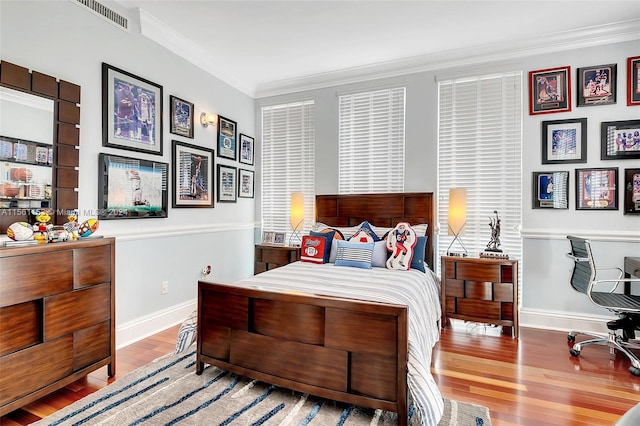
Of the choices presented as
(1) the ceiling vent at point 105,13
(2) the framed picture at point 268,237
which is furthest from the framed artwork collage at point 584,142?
(1) the ceiling vent at point 105,13

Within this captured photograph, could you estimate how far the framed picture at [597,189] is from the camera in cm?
313

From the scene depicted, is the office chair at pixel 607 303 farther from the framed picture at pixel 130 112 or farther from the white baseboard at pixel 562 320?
the framed picture at pixel 130 112

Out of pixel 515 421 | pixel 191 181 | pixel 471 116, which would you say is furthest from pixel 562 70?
pixel 191 181

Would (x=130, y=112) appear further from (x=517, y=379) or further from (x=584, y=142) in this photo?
(x=584, y=142)

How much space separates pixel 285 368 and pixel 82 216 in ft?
6.49

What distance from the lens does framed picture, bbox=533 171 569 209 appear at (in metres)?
3.30

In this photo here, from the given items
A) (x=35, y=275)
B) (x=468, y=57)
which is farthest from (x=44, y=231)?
(x=468, y=57)

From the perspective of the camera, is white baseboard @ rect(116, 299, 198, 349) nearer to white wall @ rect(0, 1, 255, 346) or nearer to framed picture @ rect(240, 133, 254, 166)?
white wall @ rect(0, 1, 255, 346)

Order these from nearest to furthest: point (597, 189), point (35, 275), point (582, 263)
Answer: point (35, 275)
point (582, 263)
point (597, 189)

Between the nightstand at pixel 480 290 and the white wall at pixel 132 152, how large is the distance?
273cm

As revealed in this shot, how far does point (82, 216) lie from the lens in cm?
254

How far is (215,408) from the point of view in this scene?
1902mm

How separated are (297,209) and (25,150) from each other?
8.94 feet

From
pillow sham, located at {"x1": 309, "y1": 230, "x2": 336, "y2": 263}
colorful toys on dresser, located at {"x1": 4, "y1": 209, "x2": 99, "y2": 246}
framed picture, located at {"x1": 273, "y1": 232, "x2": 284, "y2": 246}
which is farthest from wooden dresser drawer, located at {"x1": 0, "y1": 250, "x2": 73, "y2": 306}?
framed picture, located at {"x1": 273, "y1": 232, "x2": 284, "y2": 246}
